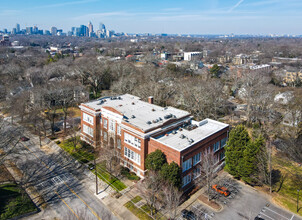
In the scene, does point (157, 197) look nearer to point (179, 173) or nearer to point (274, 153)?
point (179, 173)

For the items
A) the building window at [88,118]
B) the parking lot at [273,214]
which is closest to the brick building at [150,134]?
the building window at [88,118]

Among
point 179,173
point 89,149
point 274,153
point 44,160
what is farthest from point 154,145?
point 274,153

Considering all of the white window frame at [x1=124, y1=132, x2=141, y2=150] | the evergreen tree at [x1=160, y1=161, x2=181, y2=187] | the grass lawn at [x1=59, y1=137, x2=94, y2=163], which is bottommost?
the grass lawn at [x1=59, y1=137, x2=94, y2=163]

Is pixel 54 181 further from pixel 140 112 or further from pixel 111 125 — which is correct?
pixel 140 112

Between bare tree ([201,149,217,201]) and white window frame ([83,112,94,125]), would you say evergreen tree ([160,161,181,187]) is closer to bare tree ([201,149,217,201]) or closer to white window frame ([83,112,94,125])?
bare tree ([201,149,217,201])

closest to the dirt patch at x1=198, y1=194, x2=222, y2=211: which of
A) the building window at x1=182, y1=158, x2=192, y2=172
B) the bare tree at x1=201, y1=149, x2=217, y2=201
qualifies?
the bare tree at x1=201, y1=149, x2=217, y2=201

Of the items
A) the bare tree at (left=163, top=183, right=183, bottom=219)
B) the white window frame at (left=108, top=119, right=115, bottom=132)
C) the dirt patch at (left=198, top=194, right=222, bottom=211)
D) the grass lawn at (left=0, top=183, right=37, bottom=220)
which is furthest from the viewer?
the white window frame at (left=108, top=119, right=115, bottom=132)
